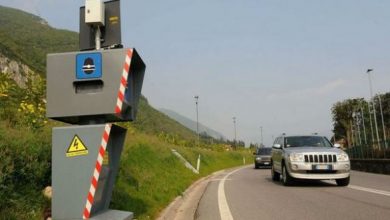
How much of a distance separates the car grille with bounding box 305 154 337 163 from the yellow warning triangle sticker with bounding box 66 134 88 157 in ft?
30.5

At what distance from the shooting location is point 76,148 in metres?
5.42

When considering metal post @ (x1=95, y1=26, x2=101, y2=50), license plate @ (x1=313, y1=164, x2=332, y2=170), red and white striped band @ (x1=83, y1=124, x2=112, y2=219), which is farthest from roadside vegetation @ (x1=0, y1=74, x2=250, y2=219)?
license plate @ (x1=313, y1=164, x2=332, y2=170)

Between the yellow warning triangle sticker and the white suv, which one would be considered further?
the white suv

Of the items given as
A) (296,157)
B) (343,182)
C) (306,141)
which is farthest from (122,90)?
(306,141)

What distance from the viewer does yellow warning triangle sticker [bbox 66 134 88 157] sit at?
5.41m

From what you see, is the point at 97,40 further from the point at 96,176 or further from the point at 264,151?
the point at 264,151

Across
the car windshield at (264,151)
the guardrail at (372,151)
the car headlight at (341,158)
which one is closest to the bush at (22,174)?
the car headlight at (341,158)

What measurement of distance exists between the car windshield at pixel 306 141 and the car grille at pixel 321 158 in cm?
154

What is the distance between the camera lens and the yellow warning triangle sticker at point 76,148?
213 inches

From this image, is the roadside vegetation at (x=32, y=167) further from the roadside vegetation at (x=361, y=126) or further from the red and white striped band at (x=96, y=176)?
the roadside vegetation at (x=361, y=126)

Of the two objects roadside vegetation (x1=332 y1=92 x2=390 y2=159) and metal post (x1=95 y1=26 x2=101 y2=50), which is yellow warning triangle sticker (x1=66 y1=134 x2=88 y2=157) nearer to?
metal post (x1=95 y1=26 x2=101 y2=50)

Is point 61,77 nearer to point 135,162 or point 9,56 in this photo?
point 135,162

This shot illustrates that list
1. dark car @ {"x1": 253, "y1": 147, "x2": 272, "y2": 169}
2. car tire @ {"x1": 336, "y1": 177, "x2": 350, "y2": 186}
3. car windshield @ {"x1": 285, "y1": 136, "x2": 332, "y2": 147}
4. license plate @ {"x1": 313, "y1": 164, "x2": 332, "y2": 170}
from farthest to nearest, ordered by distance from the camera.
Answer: dark car @ {"x1": 253, "y1": 147, "x2": 272, "y2": 169}
car windshield @ {"x1": 285, "y1": 136, "x2": 332, "y2": 147}
car tire @ {"x1": 336, "y1": 177, "x2": 350, "y2": 186}
license plate @ {"x1": 313, "y1": 164, "x2": 332, "y2": 170}

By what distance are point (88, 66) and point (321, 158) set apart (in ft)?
31.2
